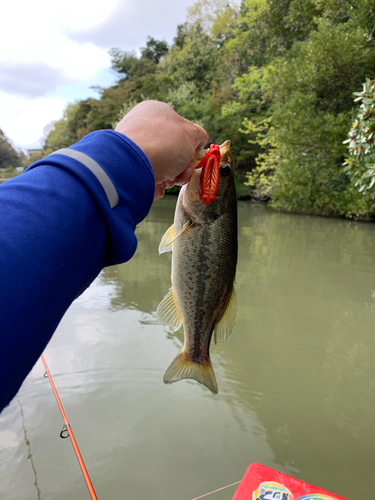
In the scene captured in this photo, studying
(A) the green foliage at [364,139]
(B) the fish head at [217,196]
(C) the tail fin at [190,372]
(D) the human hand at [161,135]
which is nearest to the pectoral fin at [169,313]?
(C) the tail fin at [190,372]

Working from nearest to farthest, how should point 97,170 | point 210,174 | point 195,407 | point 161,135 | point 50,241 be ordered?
point 50,241
point 97,170
point 161,135
point 210,174
point 195,407

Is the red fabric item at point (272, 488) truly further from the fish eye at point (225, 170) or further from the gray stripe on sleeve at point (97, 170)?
the gray stripe on sleeve at point (97, 170)

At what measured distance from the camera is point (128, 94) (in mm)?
32594

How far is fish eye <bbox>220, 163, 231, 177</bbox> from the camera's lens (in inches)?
67.0

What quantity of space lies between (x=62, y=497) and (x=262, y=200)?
2083 cm

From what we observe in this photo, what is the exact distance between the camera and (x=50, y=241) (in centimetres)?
55

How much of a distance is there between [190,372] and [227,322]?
1.03 ft

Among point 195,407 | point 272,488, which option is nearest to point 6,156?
point 195,407

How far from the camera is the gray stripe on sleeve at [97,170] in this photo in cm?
66

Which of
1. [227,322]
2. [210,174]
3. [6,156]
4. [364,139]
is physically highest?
[364,139]

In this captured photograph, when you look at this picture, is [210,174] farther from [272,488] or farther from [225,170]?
[272,488]

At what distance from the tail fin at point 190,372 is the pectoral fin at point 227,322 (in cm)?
16

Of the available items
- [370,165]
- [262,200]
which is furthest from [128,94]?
[370,165]

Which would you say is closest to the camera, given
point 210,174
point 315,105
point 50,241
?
point 50,241
